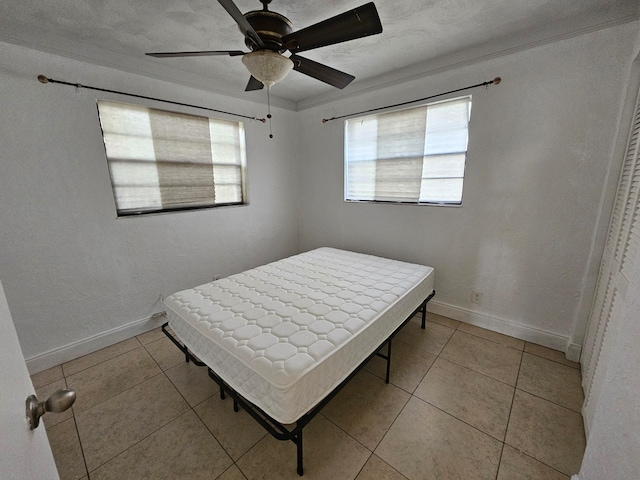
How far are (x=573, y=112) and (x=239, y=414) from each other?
3121mm

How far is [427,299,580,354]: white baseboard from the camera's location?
213 cm

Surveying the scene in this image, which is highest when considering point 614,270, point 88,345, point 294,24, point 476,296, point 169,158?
point 294,24

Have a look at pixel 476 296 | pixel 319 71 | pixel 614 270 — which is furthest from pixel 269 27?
pixel 476 296

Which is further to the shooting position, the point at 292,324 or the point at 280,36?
the point at 292,324

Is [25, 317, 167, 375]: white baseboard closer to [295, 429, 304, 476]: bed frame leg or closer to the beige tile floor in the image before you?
the beige tile floor

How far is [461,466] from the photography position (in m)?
1.32

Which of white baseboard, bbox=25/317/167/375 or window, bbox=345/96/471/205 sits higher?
window, bbox=345/96/471/205

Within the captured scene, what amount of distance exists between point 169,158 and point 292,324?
2138mm

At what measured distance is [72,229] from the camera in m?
2.06

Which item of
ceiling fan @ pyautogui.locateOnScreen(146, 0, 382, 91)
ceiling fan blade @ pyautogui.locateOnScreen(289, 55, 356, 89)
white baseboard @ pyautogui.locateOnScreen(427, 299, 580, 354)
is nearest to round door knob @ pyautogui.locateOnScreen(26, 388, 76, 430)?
ceiling fan @ pyautogui.locateOnScreen(146, 0, 382, 91)

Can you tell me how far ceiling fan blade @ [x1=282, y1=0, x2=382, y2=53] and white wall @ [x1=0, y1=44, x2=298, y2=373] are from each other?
5.59ft

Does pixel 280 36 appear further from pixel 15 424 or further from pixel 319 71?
pixel 15 424

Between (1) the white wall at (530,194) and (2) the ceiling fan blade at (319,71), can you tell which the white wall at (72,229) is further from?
(1) the white wall at (530,194)

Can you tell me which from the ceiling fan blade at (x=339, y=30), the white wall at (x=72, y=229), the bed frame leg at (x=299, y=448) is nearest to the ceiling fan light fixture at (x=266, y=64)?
the ceiling fan blade at (x=339, y=30)
